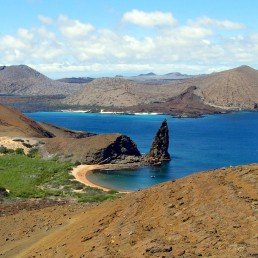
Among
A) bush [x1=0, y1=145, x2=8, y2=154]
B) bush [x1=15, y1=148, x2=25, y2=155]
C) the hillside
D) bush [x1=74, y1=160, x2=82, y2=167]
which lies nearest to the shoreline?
bush [x1=74, y1=160, x2=82, y2=167]

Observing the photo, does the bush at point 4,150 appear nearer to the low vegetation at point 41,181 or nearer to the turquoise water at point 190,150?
the low vegetation at point 41,181

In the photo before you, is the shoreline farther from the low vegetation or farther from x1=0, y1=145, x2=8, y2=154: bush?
x1=0, y1=145, x2=8, y2=154: bush

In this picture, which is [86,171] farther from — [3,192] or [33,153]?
[3,192]

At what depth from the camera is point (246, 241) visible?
19.9 m

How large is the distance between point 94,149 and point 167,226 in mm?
68187

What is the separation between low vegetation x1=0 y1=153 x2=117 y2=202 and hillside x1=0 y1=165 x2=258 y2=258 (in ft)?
63.7

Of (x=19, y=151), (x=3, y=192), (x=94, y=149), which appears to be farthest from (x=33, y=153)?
(x=3, y=192)

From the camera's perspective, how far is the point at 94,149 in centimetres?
9169

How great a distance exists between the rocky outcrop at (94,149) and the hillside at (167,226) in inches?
2209

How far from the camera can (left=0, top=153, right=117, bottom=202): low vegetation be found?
54781 mm

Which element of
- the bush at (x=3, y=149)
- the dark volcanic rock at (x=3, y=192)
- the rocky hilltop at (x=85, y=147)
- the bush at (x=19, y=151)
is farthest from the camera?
the rocky hilltop at (x=85, y=147)

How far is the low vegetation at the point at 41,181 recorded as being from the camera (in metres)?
54.8

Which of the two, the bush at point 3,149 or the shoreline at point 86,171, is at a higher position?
the bush at point 3,149

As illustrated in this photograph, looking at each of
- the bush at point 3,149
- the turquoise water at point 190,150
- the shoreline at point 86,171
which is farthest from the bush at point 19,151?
the turquoise water at point 190,150
